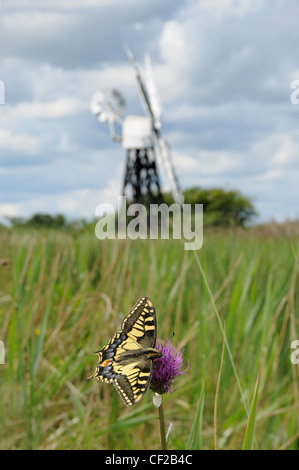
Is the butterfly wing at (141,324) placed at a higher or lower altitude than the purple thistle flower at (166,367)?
higher

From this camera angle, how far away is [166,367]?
0.57 feet

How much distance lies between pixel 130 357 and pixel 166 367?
13 mm

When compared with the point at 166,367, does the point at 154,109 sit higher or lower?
higher

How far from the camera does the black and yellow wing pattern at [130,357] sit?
0.53ft

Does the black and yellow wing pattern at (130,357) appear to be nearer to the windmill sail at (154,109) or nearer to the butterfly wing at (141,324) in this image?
the butterfly wing at (141,324)

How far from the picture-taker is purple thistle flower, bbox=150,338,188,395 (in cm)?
16

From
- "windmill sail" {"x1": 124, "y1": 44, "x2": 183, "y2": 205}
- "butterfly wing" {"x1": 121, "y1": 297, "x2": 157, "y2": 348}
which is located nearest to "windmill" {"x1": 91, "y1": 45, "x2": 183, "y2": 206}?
"windmill sail" {"x1": 124, "y1": 44, "x2": 183, "y2": 205}

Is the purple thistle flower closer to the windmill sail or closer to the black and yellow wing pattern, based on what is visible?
the black and yellow wing pattern

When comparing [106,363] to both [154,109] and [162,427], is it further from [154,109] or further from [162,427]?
[154,109]

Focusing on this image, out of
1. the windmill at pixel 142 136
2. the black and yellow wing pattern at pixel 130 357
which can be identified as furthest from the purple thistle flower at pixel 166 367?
the windmill at pixel 142 136

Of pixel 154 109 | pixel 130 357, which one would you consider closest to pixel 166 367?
pixel 130 357

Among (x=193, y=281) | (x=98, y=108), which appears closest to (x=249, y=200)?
(x=98, y=108)
